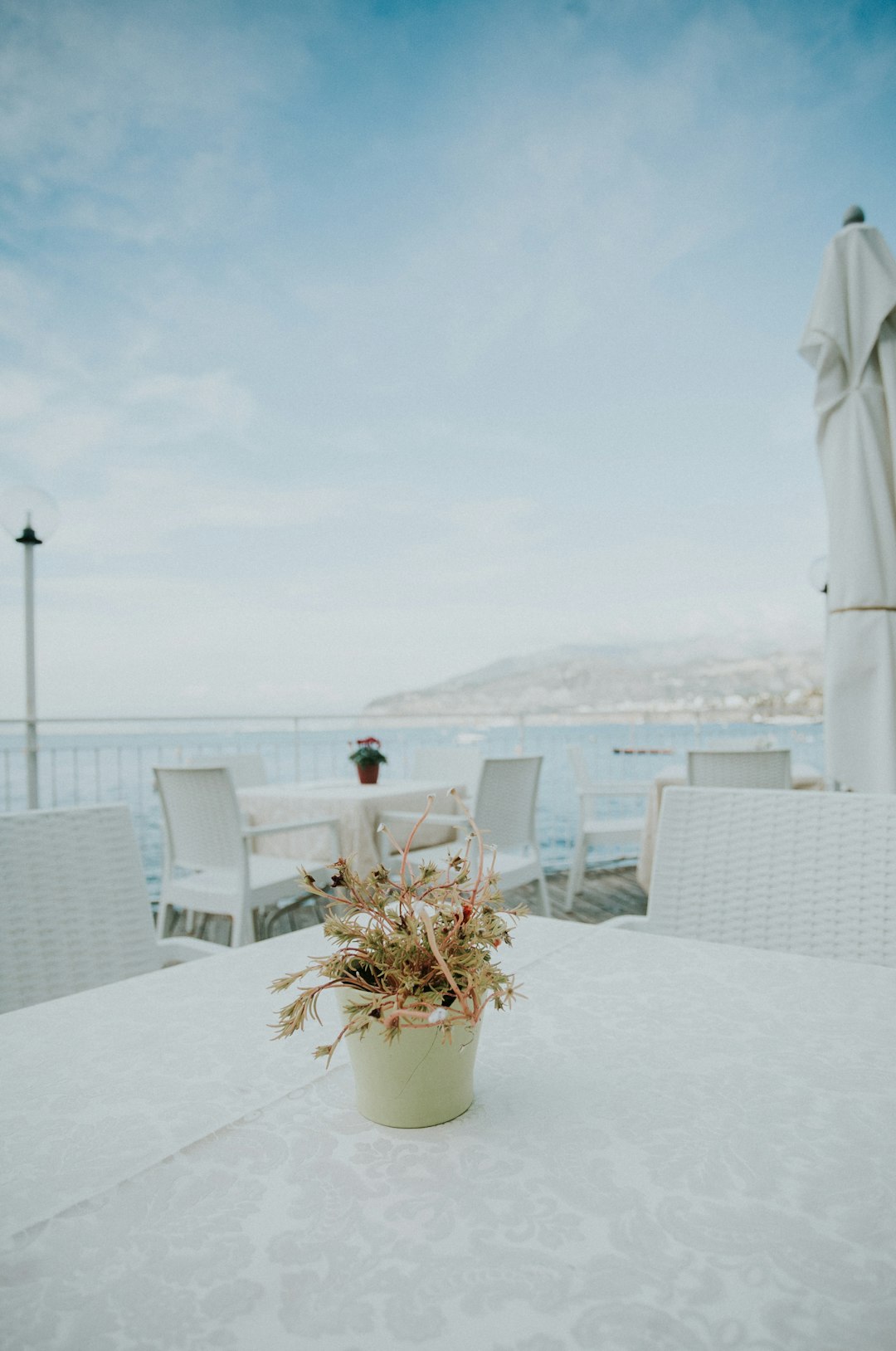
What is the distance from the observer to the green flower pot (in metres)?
0.64

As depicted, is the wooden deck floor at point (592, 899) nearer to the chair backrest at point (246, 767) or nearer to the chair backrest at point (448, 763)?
the chair backrest at point (448, 763)

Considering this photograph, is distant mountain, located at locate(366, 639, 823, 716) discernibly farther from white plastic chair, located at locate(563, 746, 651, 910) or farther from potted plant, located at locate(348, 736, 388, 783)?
potted plant, located at locate(348, 736, 388, 783)

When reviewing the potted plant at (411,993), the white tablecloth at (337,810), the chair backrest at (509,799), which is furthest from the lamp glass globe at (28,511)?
the potted plant at (411,993)

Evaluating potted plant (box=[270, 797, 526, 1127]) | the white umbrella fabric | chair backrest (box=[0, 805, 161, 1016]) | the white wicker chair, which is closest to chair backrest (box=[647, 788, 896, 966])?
the white wicker chair

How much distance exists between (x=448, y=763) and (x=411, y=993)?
4.25m

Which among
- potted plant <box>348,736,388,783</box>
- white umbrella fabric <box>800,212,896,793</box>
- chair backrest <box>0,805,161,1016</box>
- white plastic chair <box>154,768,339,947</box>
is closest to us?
chair backrest <box>0,805,161,1016</box>

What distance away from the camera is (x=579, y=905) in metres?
4.73

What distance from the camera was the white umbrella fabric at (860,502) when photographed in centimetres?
206

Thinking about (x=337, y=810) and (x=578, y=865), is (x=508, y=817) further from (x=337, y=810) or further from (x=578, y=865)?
(x=578, y=865)

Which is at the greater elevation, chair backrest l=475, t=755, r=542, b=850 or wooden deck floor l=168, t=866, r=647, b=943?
chair backrest l=475, t=755, r=542, b=850

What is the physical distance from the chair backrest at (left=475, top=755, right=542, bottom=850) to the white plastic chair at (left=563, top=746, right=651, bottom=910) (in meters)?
0.98

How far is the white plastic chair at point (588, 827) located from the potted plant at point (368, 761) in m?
1.37

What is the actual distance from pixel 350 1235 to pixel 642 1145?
25 cm

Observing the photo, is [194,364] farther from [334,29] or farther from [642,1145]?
[642,1145]
